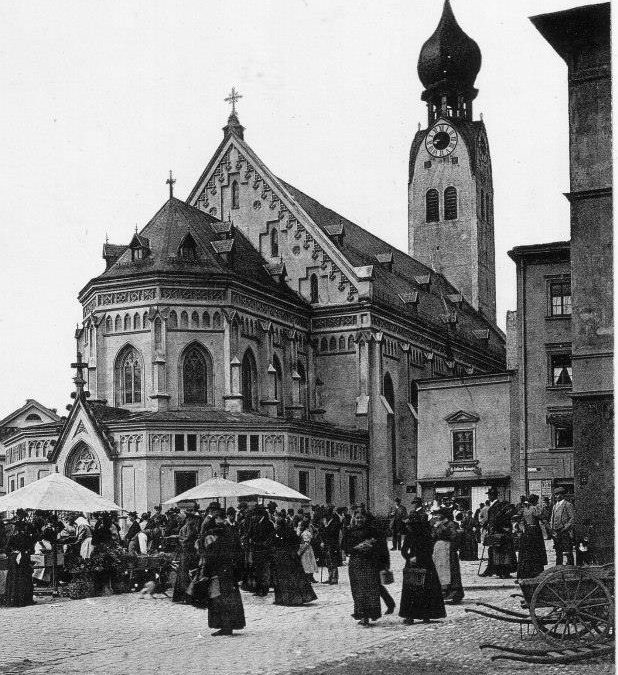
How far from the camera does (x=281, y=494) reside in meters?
31.9

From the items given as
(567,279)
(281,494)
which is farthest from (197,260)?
(281,494)

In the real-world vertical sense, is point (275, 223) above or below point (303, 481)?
above

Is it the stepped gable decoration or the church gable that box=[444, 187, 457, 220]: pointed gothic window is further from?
the church gable

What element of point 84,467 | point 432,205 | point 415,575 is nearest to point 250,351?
point 84,467

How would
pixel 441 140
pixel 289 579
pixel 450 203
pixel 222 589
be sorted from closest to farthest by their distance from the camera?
pixel 222 589 < pixel 289 579 < pixel 441 140 < pixel 450 203

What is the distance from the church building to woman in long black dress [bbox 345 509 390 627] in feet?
88.6

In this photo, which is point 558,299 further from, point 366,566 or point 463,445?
point 366,566

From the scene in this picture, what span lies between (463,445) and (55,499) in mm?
28272

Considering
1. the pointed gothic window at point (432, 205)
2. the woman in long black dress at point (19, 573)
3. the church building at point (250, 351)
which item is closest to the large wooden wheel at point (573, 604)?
the woman in long black dress at point (19, 573)

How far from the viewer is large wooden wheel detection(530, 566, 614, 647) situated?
12648 millimetres

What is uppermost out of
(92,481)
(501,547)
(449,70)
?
(449,70)

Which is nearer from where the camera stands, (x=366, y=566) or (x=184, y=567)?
(x=366, y=566)

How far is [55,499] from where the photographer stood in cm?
2469

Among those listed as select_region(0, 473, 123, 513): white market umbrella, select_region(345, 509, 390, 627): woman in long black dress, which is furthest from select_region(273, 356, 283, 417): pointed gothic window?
select_region(345, 509, 390, 627): woman in long black dress
